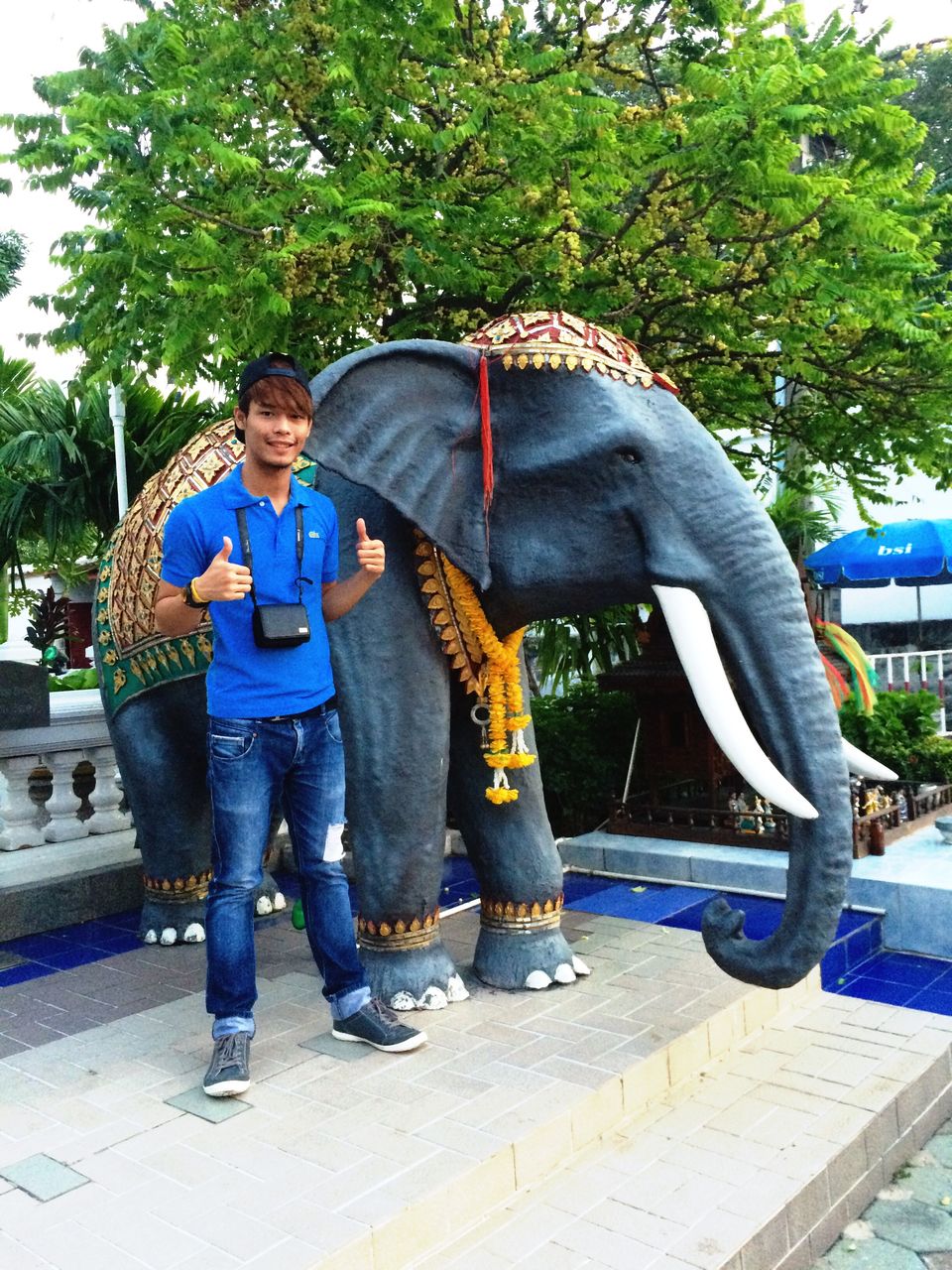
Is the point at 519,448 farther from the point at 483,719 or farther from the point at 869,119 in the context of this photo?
the point at 869,119

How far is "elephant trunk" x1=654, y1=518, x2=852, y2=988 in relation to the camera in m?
3.05

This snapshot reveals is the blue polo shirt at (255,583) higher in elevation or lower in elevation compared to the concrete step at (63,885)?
higher

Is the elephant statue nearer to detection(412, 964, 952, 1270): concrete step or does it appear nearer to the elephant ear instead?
the elephant ear

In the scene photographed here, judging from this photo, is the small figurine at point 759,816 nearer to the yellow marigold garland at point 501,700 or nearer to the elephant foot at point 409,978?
the yellow marigold garland at point 501,700

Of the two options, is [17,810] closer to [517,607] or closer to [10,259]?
[517,607]

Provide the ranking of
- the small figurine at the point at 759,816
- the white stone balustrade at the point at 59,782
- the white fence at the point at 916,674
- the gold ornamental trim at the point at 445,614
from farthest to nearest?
1. the white fence at the point at 916,674
2. the white stone balustrade at the point at 59,782
3. the small figurine at the point at 759,816
4. the gold ornamental trim at the point at 445,614

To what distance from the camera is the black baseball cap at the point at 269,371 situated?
2.99 m

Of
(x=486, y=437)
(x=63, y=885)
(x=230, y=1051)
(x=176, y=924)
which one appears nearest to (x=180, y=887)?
(x=176, y=924)

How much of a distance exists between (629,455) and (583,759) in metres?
4.36

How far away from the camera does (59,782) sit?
656 cm

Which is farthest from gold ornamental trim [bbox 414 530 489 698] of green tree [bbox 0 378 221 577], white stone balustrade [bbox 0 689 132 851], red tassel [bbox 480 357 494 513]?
green tree [bbox 0 378 221 577]

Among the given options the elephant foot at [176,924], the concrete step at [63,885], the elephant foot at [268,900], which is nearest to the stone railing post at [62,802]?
the concrete step at [63,885]

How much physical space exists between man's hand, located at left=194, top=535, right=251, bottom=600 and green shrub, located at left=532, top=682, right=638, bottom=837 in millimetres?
4775

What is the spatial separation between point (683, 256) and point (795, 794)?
11.2 ft
